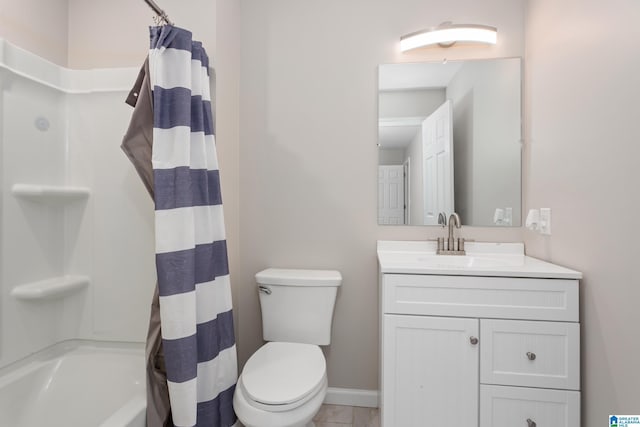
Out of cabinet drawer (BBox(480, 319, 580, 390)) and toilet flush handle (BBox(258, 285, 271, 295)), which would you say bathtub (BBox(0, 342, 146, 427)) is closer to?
toilet flush handle (BBox(258, 285, 271, 295))

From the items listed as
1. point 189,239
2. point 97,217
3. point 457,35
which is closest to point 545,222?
point 457,35

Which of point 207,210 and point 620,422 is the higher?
point 207,210

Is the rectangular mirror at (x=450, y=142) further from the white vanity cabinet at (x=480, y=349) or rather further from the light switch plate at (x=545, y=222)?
the white vanity cabinet at (x=480, y=349)

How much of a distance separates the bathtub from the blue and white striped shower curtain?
0.87 feet

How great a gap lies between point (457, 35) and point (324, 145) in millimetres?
951

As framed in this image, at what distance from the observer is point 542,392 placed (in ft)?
3.99

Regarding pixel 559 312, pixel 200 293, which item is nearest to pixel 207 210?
pixel 200 293

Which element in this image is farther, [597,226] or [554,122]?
[554,122]

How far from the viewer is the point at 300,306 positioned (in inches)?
66.9

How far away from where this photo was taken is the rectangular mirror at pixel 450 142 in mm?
1770

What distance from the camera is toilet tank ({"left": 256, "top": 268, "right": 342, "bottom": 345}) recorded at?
5.55 ft

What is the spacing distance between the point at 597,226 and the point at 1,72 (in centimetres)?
246

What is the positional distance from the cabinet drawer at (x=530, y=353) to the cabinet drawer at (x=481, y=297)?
0.04 meters

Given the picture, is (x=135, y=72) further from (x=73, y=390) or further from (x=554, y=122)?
(x=554, y=122)
